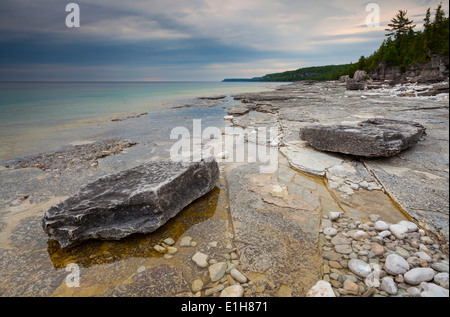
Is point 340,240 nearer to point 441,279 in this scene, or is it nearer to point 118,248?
point 441,279

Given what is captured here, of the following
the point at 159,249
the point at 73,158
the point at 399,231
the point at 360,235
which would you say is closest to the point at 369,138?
the point at 399,231

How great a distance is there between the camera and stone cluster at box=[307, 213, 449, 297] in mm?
1621

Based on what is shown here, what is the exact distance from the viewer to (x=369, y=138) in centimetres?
367

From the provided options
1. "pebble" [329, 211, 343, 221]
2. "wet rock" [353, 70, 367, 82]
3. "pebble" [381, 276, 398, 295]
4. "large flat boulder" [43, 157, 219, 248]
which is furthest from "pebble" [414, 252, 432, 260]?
"wet rock" [353, 70, 367, 82]

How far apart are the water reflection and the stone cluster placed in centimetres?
160

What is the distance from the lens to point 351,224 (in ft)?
8.31

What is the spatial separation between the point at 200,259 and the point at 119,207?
46.0 inches

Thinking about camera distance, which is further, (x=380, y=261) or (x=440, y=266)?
(x=380, y=261)

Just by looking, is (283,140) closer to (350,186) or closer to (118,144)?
(350,186)

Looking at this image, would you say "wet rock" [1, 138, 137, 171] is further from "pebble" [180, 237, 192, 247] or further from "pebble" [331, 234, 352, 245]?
"pebble" [331, 234, 352, 245]
